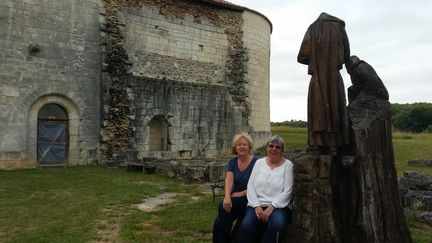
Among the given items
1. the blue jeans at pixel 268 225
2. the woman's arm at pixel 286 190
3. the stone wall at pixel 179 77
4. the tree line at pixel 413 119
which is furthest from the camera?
the tree line at pixel 413 119

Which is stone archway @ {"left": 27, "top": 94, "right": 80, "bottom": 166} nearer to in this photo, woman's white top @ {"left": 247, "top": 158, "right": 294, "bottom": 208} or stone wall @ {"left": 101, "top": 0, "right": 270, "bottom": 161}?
stone wall @ {"left": 101, "top": 0, "right": 270, "bottom": 161}

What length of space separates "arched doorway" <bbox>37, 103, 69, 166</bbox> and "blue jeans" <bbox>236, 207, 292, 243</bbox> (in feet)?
40.4

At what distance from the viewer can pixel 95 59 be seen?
1633 cm

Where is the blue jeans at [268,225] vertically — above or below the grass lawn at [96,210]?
above

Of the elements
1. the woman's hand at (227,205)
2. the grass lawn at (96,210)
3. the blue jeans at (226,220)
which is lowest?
the grass lawn at (96,210)

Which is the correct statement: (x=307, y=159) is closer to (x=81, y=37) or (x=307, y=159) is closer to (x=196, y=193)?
(x=196, y=193)

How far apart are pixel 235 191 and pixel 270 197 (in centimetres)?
54

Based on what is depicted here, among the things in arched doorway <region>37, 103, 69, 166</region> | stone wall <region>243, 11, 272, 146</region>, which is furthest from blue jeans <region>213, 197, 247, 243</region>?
stone wall <region>243, 11, 272, 146</region>

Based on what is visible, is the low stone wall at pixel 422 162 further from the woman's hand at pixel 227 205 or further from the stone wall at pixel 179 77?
the woman's hand at pixel 227 205

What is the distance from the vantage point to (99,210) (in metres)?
8.02

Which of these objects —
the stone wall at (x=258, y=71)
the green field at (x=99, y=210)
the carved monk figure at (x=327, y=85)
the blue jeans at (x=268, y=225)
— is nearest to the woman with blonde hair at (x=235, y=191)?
the blue jeans at (x=268, y=225)

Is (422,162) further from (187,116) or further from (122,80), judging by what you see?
(122,80)

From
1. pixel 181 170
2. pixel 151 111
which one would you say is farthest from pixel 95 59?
pixel 181 170

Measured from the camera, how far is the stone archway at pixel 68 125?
14.7m
